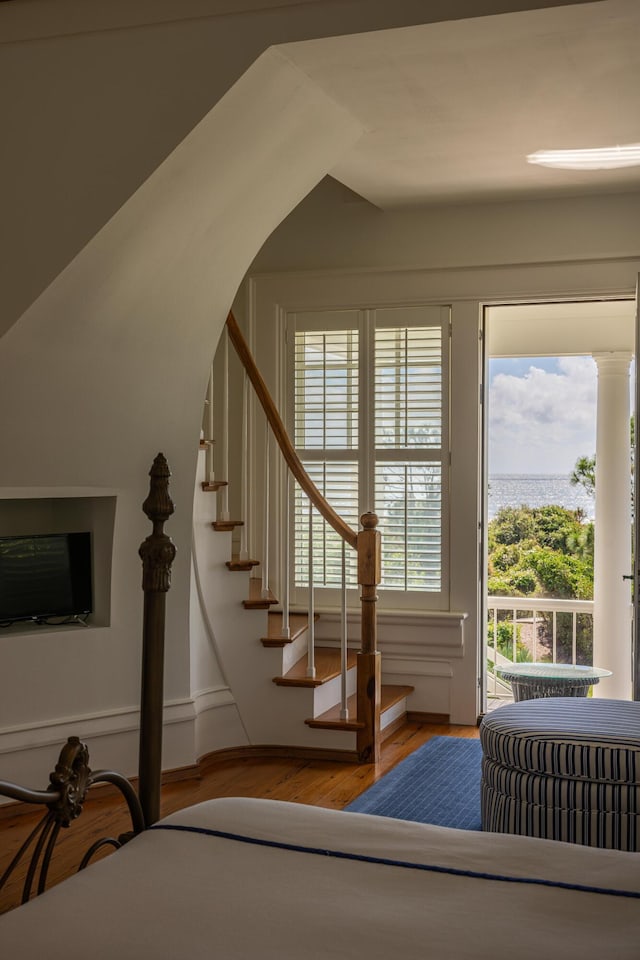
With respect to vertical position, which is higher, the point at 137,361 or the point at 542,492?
the point at 137,361

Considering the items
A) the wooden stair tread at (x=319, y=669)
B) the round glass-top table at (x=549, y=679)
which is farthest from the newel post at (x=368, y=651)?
the round glass-top table at (x=549, y=679)

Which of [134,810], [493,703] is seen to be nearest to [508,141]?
[134,810]

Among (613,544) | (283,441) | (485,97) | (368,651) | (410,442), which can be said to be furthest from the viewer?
(613,544)

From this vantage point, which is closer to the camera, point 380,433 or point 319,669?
point 319,669

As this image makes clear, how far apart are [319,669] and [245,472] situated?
3.51 ft

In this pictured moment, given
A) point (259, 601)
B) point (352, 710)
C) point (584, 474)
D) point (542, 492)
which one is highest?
point (584, 474)

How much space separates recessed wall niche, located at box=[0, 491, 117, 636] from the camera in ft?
14.1

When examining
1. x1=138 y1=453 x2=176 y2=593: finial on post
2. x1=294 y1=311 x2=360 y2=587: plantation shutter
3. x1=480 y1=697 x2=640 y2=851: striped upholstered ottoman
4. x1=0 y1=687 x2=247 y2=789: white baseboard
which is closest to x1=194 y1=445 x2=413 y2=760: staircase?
x1=0 y1=687 x2=247 y2=789: white baseboard

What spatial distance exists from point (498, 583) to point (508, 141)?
631cm

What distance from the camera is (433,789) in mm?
4324

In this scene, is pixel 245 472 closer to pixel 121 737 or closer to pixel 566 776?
pixel 121 737

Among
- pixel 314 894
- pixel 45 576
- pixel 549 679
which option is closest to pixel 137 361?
pixel 45 576

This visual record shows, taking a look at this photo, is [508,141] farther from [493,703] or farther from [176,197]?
[493,703]

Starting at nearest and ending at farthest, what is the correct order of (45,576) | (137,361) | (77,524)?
(137,361), (45,576), (77,524)
